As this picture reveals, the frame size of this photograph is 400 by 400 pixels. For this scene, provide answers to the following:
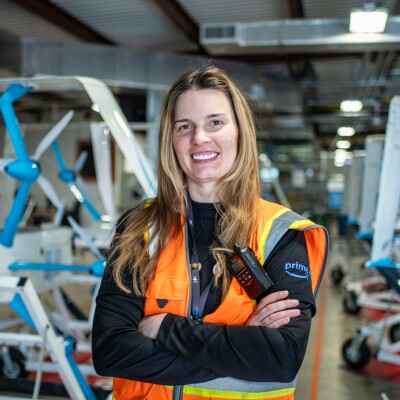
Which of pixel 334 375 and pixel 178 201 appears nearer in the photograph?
pixel 178 201

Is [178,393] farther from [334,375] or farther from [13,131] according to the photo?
[334,375]

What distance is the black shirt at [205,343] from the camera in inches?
61.2

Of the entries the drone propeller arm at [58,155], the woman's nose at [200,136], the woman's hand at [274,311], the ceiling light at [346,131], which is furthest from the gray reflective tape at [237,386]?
the ceiling light at [346,131]

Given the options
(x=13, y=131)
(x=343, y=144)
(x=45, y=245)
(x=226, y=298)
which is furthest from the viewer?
(x=343, y=144)

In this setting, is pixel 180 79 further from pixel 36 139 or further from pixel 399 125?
pixel 36 139

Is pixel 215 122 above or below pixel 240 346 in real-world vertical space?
above

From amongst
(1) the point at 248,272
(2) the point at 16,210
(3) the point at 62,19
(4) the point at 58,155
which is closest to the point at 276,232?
(1) the point at 248,272

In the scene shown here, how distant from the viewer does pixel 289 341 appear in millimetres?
1594

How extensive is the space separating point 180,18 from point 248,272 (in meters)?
7.85

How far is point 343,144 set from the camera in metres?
24.0

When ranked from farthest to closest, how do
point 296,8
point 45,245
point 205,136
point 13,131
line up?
1. point 296,8
2. point 45,245
3. point 13,131
4. point 205,136

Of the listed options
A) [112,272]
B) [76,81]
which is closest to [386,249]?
[76,81]

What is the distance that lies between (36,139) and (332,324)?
697 cm

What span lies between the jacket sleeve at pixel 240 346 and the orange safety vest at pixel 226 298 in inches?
2.6
